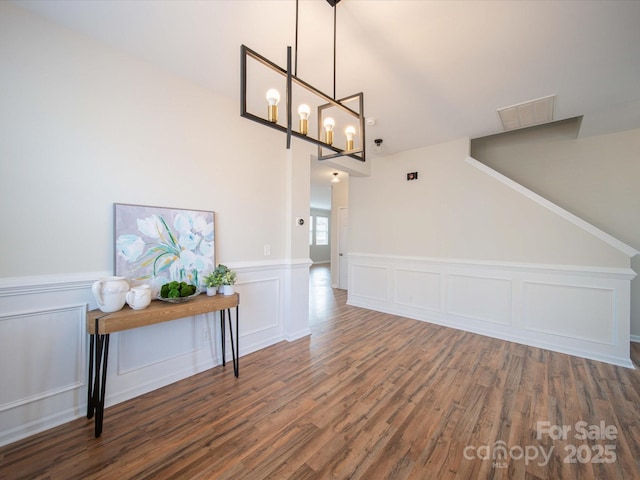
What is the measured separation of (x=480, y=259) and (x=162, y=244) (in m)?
3.99

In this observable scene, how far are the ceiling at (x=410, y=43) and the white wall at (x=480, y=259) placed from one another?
131 centimetres

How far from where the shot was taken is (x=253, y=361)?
280 cm

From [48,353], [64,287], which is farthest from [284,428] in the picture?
[64,287]

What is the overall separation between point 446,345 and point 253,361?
238cm

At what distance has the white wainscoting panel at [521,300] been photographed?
2.87 metres

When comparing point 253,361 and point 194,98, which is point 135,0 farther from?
point 253,361

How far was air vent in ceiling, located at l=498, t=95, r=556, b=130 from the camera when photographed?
2.71 meters

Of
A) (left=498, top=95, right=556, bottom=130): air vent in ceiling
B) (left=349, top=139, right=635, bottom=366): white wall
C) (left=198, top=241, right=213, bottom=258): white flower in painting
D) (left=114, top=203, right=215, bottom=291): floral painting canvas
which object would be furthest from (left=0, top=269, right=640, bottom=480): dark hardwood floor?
(left=498, top=95, right=556, bottom=130): air vent in ceiling

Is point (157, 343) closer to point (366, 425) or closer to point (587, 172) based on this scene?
point (366, 425)

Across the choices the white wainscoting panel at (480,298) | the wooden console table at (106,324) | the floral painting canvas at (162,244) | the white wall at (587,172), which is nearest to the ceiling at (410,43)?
the white wall at (587,172)

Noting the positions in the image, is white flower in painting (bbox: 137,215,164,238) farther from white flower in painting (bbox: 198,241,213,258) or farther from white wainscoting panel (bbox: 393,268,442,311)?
white wainscoting panel (bbox: 393,268,442,311)

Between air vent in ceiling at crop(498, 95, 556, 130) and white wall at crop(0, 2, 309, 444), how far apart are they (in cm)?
310

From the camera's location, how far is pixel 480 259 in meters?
3.68

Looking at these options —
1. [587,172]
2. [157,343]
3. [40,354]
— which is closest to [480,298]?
[587,172]
